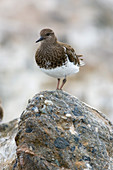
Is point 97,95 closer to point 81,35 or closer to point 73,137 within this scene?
point 81,35

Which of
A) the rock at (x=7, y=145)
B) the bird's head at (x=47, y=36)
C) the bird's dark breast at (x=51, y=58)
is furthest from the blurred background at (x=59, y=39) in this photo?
the bird's dark breast at (x=51, y=58)

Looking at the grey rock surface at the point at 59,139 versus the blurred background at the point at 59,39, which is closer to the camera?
the grey rock surface at the point at 59,139

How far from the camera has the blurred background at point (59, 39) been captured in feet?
85.7

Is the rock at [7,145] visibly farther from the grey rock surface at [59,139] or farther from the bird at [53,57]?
the bird at [53,57]

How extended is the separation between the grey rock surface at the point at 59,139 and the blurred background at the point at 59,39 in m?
15.5

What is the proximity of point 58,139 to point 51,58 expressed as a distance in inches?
97.1

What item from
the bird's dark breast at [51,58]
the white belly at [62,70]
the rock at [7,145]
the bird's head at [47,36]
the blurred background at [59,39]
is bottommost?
the rock at [7,145]

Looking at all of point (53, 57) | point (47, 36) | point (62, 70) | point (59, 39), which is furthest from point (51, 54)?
point (59, 39)

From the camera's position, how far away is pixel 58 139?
7934 mm

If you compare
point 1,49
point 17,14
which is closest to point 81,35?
point 17,14

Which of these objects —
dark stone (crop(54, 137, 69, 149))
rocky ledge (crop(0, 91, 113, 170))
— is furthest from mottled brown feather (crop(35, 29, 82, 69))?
dark stone (crop(54, 137, 69, 149))

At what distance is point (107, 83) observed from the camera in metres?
28.4

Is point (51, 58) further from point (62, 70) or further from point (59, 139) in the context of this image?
point (59, 139)

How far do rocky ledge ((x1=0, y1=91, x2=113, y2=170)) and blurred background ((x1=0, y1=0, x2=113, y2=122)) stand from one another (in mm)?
15515
